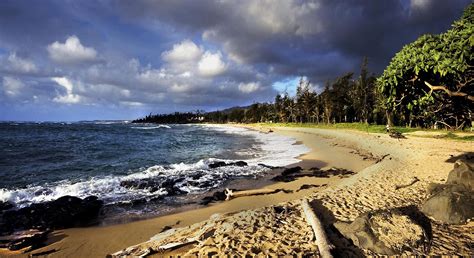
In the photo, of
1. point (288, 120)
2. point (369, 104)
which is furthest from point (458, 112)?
point (288, 120)

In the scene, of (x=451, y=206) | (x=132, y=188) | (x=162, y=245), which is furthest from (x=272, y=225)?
(x=132, y=188)

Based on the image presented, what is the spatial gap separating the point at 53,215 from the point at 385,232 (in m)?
10.4

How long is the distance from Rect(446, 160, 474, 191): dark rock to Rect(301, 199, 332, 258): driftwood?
509cm

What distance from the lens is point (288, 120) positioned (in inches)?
4557

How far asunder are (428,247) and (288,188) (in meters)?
7.55

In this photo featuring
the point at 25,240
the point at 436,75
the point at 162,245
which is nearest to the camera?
the point at 162,245

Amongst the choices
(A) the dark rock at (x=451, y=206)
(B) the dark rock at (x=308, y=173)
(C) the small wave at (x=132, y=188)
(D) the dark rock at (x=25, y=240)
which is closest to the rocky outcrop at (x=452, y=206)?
(A) the dark rock at (x=451, y=206)

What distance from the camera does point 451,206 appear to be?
7.45 metres

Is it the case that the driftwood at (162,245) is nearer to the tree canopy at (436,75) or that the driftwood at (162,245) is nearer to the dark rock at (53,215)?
the dark rock at (53,215)

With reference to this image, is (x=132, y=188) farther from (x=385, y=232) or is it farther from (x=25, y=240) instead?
(x=385, y=232)

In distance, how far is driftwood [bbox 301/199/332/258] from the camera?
5.80 m

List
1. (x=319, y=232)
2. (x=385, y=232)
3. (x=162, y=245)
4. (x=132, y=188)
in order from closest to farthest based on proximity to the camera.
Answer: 1. (x=385, y=232)
2. (x=319, y=232)
3. (x=162, y=245)
4. (x=132, y=188)

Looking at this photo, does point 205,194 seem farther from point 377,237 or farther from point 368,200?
point 377,237

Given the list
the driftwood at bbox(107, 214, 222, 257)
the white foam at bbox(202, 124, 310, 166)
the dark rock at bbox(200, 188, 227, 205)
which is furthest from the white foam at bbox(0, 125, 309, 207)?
the driftwood at bbox(107, 214, 222, 257)
